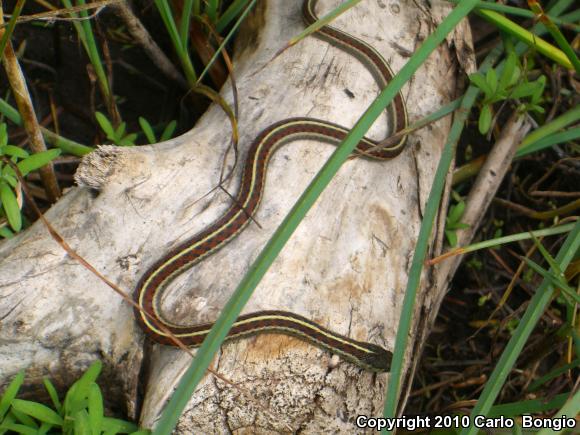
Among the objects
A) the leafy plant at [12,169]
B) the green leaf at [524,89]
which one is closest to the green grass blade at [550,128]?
the green leaf at [524,89]

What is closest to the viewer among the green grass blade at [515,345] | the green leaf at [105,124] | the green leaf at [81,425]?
the green grass blade at [515,345]

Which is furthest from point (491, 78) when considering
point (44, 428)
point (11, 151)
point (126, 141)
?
point (44, 428)

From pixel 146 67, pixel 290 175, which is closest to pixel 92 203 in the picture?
pixel 290 175

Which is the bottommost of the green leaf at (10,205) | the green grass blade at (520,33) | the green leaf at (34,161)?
the green leaf at (10,205)

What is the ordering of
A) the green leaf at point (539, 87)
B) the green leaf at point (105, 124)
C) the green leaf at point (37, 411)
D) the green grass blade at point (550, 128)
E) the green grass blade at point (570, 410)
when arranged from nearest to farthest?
the green grass blade at point (570, 410), the green leaf at point (37, 411), the green leaf at point (539, 87), the green leaf at point (105, 124), the green grass blade at point (550, 128)

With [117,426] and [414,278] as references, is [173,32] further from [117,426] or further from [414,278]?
[117,426]

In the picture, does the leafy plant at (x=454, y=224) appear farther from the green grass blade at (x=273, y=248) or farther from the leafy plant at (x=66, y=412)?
the leafy plant at (x=66, y=412)

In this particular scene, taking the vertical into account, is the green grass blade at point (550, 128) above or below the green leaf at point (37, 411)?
above

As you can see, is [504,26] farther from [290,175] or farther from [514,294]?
[514,294]
